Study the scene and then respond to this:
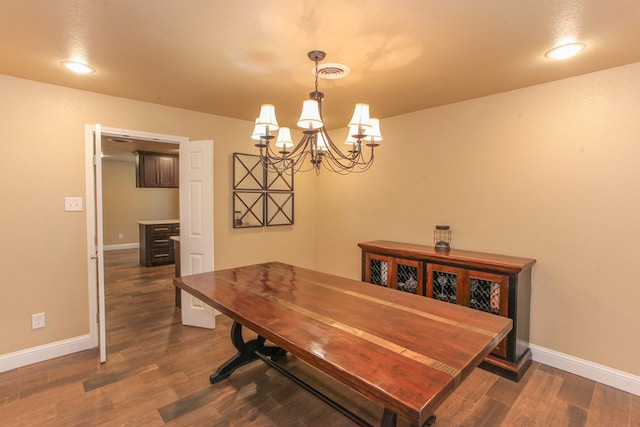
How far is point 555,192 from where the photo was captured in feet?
8.70

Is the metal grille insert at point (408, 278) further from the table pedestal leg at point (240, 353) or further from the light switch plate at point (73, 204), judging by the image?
the light switch plate at point (73, 204)

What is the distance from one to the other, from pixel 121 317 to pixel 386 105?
12.7ft

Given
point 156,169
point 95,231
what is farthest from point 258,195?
point 156,169

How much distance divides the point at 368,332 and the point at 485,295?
161 centimetres

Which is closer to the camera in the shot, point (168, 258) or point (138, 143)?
point (138, 143)

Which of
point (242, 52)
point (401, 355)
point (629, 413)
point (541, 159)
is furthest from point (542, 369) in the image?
point (242, 52)

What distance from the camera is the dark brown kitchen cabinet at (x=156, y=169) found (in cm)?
669

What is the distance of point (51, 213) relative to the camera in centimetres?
280

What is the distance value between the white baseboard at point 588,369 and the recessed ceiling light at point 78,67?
424 centimetres

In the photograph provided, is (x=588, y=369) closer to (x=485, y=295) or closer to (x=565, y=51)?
(x=485, y=295)

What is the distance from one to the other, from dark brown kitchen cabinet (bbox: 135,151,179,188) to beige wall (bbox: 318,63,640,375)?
5497 mm

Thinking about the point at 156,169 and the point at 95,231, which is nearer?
the point at 95,231

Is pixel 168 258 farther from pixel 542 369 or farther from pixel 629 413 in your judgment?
pixel 629 413

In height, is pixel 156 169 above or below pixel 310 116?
above
